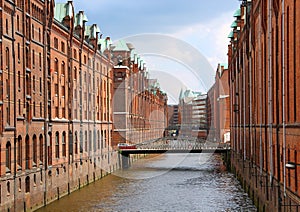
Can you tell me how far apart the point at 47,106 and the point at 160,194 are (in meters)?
11.7

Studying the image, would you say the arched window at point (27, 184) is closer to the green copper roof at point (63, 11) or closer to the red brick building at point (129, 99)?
the green copper roof at point (63, 11)

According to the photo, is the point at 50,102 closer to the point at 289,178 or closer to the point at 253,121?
the point at 253,121

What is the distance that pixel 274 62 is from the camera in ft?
90.1

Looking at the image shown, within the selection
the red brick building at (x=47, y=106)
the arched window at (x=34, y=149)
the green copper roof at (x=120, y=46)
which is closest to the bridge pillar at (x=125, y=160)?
the red brick building at (x=47, y=106)

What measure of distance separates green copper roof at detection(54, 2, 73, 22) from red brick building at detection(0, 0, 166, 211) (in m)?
0.12

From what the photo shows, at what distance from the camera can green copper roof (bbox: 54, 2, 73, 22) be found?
46.1 m

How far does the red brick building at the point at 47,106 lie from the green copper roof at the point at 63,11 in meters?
0.12

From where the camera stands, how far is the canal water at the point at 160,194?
34969 millimetres

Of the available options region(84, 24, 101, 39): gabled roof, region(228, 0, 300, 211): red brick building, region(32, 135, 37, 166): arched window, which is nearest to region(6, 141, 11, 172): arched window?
region(32, 135, 37, 166): arched window

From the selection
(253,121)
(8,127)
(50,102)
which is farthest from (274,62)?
(50,102)

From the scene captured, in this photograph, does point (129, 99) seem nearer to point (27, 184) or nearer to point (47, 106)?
point (47, 106)

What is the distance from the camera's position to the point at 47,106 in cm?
3725

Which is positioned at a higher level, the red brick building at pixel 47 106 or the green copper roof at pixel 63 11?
the green copper roof at pixel 63 11

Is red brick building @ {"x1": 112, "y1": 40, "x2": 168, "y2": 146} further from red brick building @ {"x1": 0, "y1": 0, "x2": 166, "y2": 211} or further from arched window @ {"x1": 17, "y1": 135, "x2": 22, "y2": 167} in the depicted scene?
arched window @ {"x1": 17, "y1": 135, "x2": 22, "y2": 167}
